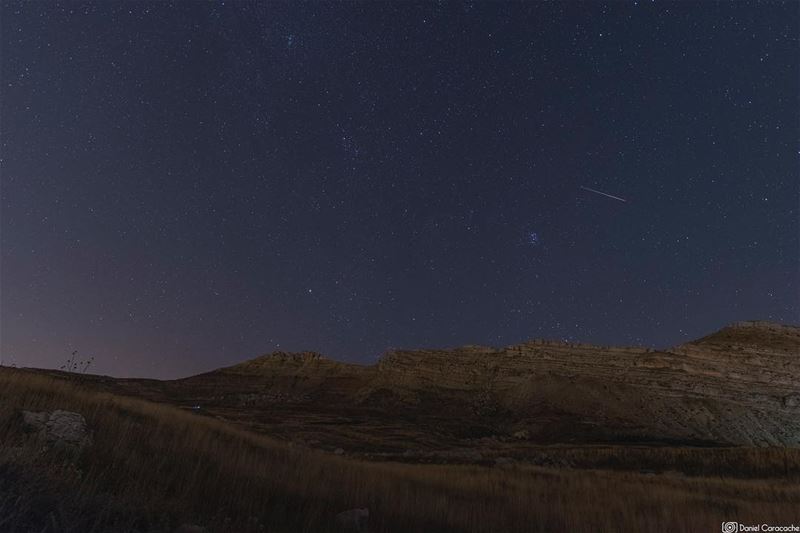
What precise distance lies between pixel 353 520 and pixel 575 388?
74044mm

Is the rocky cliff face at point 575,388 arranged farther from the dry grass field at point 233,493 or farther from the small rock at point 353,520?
the small rock at point 353,520

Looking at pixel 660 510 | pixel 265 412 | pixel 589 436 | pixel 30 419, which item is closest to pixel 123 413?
pixel 30 419

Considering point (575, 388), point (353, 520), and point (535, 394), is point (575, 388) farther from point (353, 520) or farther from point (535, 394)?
point (353, 520)

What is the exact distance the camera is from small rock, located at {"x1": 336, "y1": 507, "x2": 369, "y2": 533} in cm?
536

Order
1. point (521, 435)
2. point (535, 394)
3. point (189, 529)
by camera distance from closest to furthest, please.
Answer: point (189, 529) < point (521, 435) < point (535, 394)

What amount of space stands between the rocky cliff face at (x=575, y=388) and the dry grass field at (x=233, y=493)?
49600 millimetres

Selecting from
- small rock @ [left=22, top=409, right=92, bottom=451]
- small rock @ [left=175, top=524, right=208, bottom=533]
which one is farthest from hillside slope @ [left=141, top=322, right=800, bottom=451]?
small rock @ [left=175, top=524, right=208, bottom=533]

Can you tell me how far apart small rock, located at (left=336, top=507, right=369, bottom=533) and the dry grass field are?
0.48ft

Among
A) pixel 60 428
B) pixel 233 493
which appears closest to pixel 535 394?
pixel 233 493

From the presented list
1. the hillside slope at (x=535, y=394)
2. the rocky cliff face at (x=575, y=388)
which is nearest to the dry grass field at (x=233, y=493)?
the hillside slope at (x=535, y=394)

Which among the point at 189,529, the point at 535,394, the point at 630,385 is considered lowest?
the point at 189,529

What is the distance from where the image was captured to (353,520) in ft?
17.8

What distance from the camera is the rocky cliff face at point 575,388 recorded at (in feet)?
204

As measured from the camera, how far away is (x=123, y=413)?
8305mm
